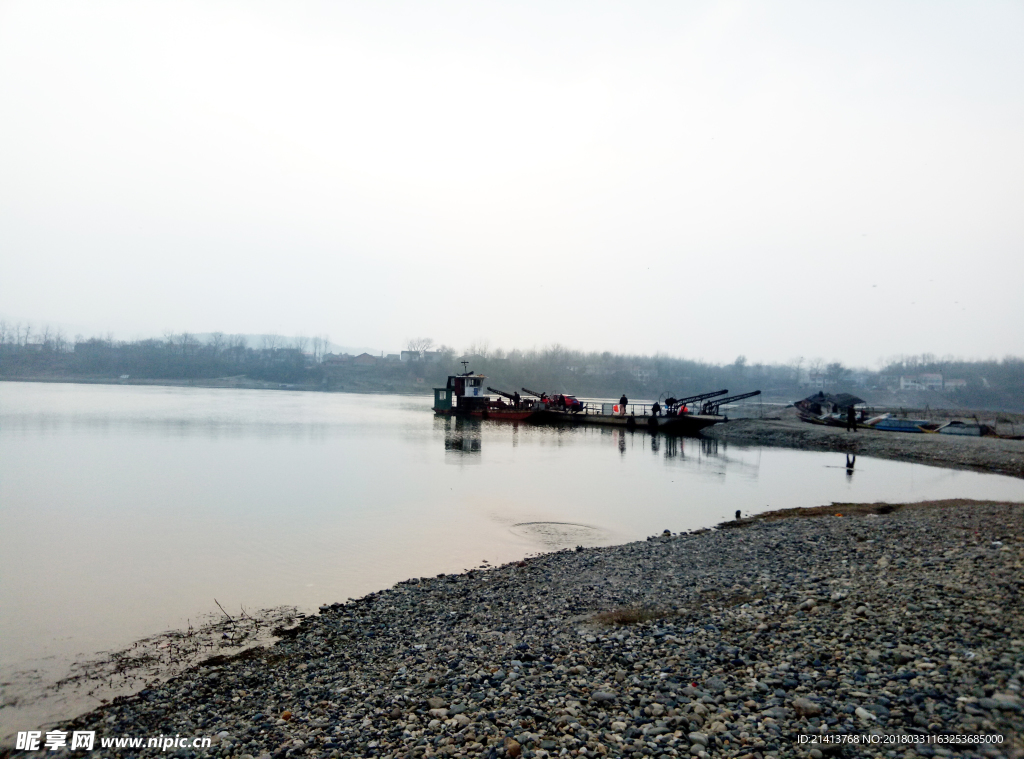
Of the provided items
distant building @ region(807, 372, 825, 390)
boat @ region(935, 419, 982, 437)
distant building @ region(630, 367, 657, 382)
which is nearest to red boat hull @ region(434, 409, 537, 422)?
boat @ region(935, 419, 982, 437)

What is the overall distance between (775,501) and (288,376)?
137m

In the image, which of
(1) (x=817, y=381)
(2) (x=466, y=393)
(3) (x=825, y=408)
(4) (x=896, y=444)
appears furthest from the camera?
(1) (x=817, y=381)

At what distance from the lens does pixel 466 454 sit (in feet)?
117

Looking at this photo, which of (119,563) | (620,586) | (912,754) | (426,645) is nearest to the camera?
(912,754)

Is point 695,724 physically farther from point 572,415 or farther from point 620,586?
point 572,415

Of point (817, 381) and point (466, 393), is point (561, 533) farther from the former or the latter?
point (817, 381)

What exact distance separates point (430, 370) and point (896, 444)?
122 m

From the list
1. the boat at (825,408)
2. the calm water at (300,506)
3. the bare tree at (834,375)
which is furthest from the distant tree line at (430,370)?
the calm water at (300,506)

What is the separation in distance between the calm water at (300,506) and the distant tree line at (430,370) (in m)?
96.6

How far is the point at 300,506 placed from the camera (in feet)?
62.9

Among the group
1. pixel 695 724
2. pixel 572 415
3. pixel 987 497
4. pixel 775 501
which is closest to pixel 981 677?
pixel 695 724

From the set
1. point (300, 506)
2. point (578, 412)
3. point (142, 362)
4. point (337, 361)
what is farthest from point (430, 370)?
point (300, 506)

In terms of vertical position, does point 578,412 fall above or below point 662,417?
below

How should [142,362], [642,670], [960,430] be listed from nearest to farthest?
[642,670] → [960,430] → [142,362]
